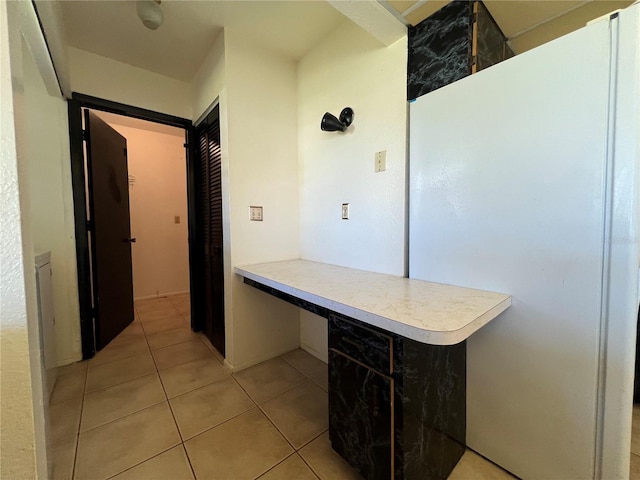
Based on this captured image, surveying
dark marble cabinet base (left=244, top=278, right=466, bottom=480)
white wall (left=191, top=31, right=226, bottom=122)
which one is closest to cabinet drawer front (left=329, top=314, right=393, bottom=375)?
dark marble cabinet base (left=244, top=278, right=466, bottom=480)

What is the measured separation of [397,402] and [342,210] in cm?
126

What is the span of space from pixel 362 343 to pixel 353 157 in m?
1.25

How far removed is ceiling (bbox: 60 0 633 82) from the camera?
1.39m

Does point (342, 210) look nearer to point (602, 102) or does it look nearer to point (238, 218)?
point (238, 218)

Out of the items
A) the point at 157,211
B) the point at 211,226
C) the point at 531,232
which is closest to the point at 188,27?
the point at 211,226

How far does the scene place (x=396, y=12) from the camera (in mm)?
1372

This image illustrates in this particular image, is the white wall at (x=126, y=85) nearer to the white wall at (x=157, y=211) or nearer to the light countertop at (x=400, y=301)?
the white wall at (x=157, y=211)

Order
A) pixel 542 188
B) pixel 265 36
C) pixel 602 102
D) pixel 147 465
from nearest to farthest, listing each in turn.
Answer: pixel 602 102 < pixel 542 188 < pixel 147 465 < pixel 265 36

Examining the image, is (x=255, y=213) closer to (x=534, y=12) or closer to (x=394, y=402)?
(x=394, y=402)

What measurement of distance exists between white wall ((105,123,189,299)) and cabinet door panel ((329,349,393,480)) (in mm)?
3641

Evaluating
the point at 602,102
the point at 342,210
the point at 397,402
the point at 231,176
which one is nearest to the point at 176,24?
the point at 231,176

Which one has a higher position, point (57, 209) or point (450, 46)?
point (450, 46)

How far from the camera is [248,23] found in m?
1.81

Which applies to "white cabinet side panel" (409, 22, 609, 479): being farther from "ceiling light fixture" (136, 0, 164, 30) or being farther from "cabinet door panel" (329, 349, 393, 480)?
"ceiling light fixture" (136, 0, 164, 30)
